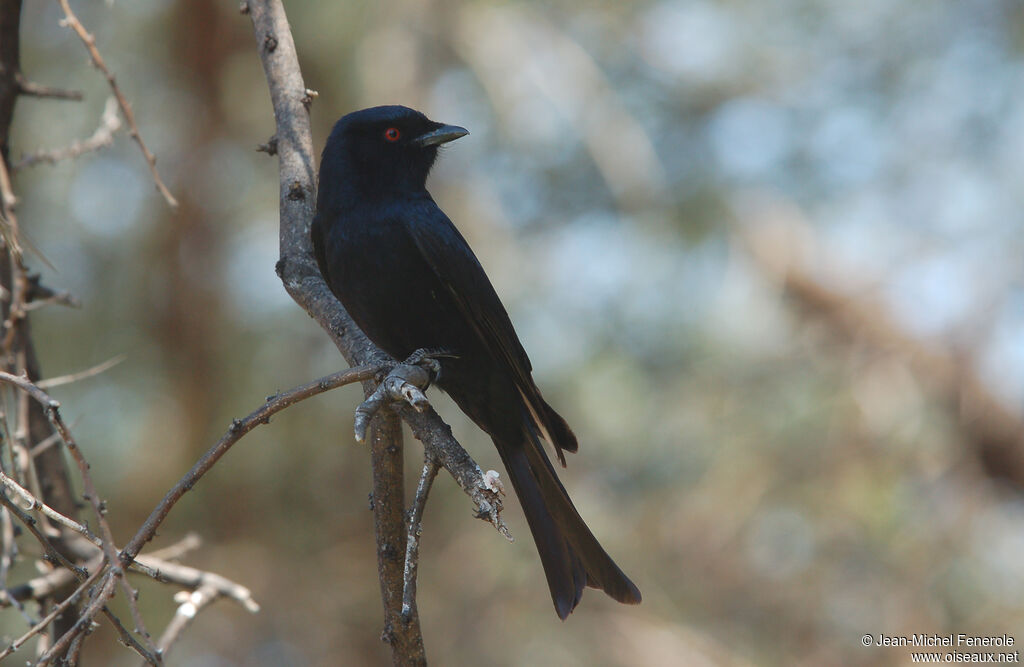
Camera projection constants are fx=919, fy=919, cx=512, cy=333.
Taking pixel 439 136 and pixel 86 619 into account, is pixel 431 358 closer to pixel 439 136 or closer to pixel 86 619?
pixel 439 136

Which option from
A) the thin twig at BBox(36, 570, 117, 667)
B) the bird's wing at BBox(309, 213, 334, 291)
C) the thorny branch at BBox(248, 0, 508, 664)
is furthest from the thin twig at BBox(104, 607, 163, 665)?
the bird's wing at BBox(309, 213, 334, 291)

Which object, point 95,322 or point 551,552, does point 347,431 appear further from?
point 551,552

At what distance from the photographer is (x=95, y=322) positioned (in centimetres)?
707

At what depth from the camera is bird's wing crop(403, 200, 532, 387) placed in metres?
2.99

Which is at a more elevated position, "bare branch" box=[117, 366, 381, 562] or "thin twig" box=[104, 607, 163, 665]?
"bare branch" box=[117, 366, 381, 562]

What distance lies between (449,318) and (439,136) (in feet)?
2.68

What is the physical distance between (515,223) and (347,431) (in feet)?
7.70

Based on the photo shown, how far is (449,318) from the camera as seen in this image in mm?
3029

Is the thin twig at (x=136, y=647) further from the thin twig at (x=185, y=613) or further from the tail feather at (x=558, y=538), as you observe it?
the tail feather at (x=558, y=538)

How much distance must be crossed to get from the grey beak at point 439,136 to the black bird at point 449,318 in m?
0.29

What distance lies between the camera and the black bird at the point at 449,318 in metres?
2.85

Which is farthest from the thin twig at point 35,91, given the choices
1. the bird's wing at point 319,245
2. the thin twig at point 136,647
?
the thin twig at point 136,647

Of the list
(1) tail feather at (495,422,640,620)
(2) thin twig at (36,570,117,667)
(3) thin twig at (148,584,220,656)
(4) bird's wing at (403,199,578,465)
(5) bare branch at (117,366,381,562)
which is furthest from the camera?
(4) bird's wing at (403,199,578,465)

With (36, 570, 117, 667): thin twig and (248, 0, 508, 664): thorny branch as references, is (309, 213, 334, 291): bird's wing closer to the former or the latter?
(248, 0, 508, 664): thorny branch
